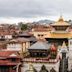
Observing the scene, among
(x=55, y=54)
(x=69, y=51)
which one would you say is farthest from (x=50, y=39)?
(x=55, y=54)

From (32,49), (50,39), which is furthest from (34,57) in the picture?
(50,39)

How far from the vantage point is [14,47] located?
3378 cm

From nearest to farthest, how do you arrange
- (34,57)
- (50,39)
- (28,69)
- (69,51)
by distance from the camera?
(28,69) → (34,57) → (69,51) → (50,39)

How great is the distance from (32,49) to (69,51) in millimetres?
3704

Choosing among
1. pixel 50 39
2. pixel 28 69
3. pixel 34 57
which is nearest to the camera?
pixel 28 69

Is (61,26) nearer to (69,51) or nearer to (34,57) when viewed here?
(69,51)

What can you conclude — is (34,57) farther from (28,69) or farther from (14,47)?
(14,47)

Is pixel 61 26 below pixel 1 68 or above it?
above

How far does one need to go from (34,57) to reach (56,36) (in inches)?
222

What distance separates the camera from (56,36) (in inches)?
1300

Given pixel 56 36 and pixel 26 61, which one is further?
pixel 56 36

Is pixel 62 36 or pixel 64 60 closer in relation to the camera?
pixel 64 60

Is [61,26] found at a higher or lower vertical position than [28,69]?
higher

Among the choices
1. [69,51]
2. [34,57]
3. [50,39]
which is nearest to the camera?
[34,57]
